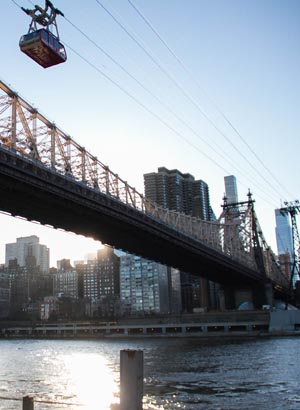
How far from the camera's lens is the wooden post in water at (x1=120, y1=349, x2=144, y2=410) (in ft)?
31.6

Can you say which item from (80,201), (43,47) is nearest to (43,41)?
(43,47)

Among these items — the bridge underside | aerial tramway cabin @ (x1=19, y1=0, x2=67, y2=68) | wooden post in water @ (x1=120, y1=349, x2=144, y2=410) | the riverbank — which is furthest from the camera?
the riverbank

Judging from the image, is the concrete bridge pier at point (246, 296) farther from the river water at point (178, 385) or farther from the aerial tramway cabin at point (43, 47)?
the aerial tramway cabin at point (43, 47)

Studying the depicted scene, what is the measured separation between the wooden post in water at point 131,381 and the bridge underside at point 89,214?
33168 millimetres

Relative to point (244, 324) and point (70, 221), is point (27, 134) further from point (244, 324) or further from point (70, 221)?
point (244, 324)

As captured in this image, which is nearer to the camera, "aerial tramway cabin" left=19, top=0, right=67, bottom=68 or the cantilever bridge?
"aerial tramway cabin" left=19, top=0, right=67, bottom=68

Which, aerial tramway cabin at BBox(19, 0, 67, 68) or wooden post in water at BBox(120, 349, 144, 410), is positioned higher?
aerial tramway cabin at BBox(19, 0, 67, 68)

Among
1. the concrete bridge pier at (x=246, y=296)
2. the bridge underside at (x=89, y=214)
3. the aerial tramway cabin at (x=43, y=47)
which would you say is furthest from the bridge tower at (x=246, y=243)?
the aerial tramway cabin at (x=43, y=47)

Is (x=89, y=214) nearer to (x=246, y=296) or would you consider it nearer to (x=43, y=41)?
(x=43, y=41)

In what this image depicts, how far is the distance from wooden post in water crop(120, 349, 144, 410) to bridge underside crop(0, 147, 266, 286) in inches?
1306

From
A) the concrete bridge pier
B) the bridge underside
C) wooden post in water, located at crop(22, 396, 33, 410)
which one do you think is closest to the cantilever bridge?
the bridge underside

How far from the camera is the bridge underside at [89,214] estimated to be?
44219 mm

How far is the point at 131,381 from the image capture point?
963 cm

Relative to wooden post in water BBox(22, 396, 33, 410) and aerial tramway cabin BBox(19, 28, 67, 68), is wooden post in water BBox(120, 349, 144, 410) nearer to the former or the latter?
wooden post in water BBox(22, 396, 33, 410)
